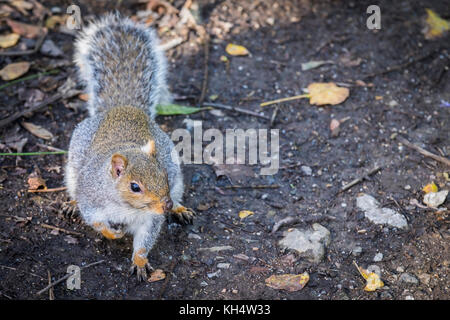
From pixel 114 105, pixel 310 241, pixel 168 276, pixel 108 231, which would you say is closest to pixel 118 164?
pixel 108 231

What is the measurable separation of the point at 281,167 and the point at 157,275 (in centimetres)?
126

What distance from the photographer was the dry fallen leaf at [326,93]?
14.0ft

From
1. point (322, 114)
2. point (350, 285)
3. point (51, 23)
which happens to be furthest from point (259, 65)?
point (350, 285)

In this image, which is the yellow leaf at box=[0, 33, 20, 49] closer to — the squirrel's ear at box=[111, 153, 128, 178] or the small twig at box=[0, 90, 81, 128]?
the small twig at box=[0, 90, 81, 128]

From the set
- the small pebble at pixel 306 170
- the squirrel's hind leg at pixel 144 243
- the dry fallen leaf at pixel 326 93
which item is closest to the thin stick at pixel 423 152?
the dry fallen leaf at pixel 326 93

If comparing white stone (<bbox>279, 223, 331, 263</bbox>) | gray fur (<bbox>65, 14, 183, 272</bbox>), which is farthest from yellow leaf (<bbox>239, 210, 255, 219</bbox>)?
gray fur (<bbox>65, 14, 183, 272</bbox>)

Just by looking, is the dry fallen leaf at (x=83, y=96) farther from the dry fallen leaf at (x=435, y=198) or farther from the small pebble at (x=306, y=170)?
the dry fallen leaf at (x=435, y=198)

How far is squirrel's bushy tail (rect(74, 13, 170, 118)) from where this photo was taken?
11.9 feet

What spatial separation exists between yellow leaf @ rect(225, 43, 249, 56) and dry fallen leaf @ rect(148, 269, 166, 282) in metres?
2.33

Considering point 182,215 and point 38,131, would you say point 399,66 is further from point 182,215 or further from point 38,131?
point 38,131

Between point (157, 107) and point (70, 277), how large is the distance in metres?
1.65

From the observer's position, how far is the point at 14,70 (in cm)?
427

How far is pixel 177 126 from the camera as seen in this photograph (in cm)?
412
